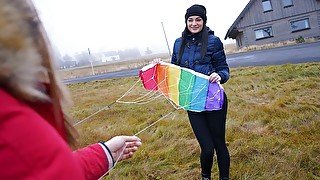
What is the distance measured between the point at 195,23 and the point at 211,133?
3.38ft

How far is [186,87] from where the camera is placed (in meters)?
3.39

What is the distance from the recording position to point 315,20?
25.7 meters

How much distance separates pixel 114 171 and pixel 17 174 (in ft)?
11.4

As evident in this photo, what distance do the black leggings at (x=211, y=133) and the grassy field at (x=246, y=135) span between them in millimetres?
444

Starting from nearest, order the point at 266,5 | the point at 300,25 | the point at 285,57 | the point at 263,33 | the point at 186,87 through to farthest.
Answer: the point at 186,87
the point at 285,57
the point at 300,25
the point at 266,5
the point at 263,33

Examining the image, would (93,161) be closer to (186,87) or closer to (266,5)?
(186,87)

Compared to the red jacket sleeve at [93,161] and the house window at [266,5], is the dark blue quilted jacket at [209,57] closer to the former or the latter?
the red jacket sleeve at [93,161]

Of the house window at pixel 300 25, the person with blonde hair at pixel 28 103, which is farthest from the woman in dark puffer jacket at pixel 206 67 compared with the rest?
the house window at pixel 300 25

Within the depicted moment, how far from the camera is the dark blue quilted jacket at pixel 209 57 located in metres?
3.04

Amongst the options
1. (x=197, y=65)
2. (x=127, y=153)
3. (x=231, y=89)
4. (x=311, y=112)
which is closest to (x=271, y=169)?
(x=197, y=65)

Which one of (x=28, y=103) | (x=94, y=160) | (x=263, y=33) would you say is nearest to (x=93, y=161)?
(x=94, y=160)

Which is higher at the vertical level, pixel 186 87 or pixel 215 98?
pixel 186 87

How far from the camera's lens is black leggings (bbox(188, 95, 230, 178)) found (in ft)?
9.93

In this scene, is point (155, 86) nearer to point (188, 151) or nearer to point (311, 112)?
point (188, 151)
